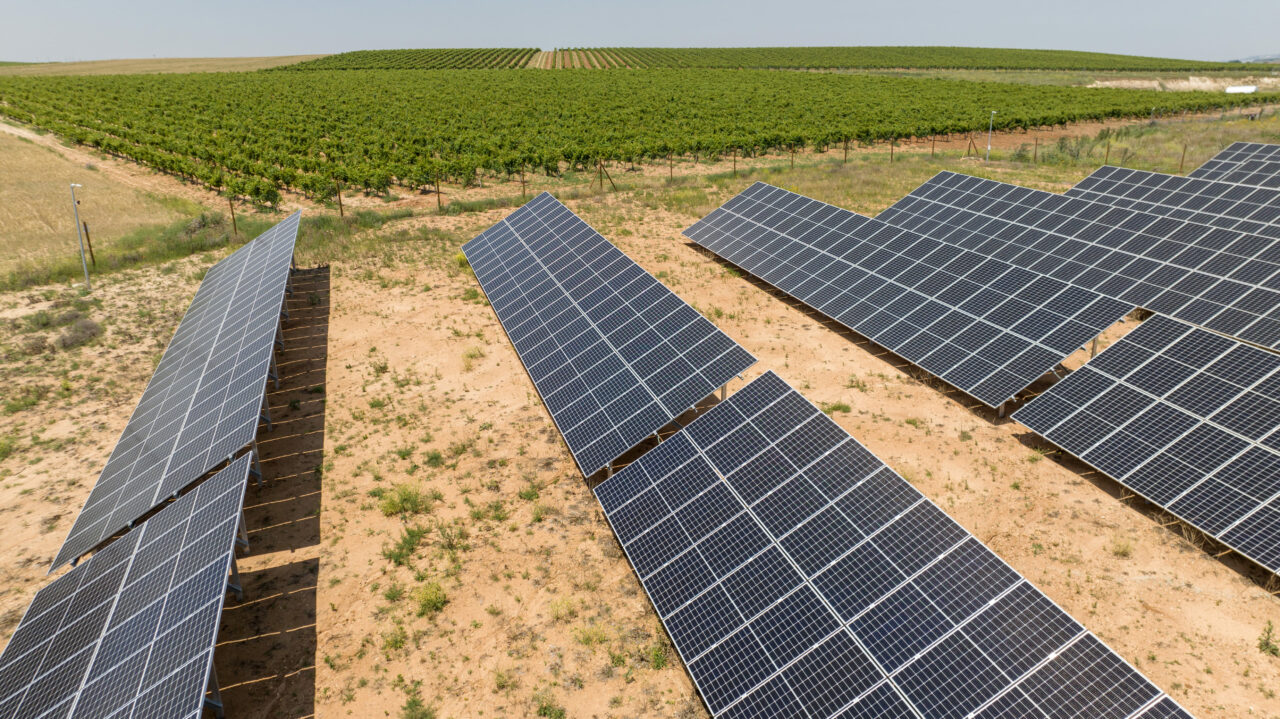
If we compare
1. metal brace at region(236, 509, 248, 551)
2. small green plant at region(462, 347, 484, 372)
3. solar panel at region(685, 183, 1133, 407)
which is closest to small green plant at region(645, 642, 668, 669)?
metal brace at region(236, 509, 248, 551)

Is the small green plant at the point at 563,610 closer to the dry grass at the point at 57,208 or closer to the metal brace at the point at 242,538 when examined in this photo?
the metal brace at the point at 242,538

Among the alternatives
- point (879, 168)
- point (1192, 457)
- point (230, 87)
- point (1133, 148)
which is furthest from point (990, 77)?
point (1192, 457)

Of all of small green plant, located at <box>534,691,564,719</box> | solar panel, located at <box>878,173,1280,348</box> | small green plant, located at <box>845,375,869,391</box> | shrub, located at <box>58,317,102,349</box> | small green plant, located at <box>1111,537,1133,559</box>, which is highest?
solar panel, located at <box>878,173,1280,348</box>

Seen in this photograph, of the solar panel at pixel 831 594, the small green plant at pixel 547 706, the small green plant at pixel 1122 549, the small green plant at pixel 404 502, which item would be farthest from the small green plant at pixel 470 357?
the small green plant at pixel 1122 549

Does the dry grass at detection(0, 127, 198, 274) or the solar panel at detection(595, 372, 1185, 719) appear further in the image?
the dry grass at detection(0, 127, 198, 274)

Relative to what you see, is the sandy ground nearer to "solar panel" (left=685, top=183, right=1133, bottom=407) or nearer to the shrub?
"solar panel" (left=685, top=183, right=1133, bottom=407)

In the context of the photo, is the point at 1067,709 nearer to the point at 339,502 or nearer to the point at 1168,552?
the point at 1168,552

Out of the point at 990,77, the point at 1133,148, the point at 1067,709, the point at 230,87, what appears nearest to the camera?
the point at 1067,709
